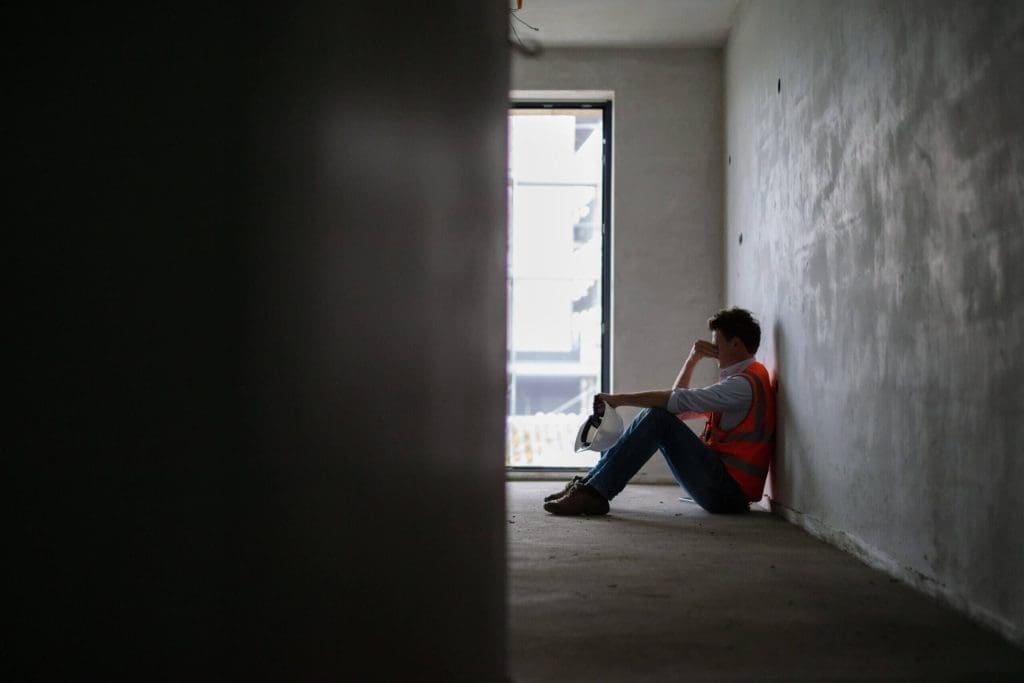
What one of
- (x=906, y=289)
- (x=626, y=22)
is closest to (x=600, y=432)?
(x=906, y=289)

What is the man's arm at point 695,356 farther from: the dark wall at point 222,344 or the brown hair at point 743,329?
the dark wall at point 222,344

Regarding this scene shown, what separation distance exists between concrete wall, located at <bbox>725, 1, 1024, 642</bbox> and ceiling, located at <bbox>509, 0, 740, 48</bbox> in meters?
1.22

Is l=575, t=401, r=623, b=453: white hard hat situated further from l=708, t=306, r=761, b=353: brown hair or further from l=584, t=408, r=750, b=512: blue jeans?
l=708, t=306, r=761, b=353: brown hair

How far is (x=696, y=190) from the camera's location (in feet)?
19.1

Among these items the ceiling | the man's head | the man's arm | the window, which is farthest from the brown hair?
the ceiling

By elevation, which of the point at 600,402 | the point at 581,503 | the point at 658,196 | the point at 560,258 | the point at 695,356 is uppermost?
the point at 658,196

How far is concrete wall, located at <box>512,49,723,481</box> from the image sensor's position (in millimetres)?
5797

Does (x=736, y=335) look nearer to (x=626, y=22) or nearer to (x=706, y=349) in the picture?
(x=706, y=349)

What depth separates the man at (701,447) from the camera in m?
3.98

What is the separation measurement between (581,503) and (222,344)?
3496mm

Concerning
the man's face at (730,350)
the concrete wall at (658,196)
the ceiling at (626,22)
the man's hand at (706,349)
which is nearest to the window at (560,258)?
the concrete wall at (658,196)

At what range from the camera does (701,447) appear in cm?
398

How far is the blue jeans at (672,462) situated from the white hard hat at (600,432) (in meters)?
0.09

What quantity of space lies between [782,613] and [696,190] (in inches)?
158
